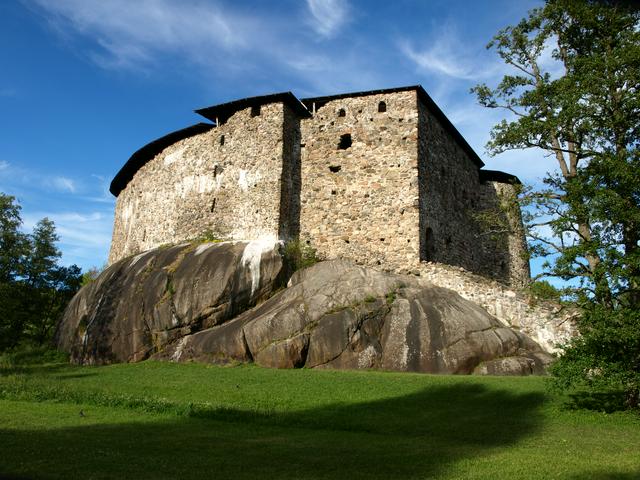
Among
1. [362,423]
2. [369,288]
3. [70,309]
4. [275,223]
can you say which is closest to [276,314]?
[369,288]

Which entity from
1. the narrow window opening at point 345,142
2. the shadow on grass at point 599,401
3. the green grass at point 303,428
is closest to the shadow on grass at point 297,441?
the green grass at point 303,428

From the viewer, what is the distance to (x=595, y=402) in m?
14.1

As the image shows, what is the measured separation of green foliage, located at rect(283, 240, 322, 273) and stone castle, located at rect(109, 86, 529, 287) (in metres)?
0.52

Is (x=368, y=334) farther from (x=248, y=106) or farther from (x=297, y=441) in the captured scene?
(x=248, y=106)

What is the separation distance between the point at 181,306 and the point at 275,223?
19.7ft

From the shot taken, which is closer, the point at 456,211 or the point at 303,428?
the point at 303,428

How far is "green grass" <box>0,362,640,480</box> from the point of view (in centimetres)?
864

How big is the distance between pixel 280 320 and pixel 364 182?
9.18 metres

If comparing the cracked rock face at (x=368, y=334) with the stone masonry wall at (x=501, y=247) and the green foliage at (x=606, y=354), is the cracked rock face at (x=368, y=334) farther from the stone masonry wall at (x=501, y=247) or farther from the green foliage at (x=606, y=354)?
the stone masonry wall at (x=501, y=247)

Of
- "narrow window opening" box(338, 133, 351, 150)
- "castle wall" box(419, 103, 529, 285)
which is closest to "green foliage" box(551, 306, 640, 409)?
"castle wall" box(419, 103, 529, 285)

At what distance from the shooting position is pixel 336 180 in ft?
89.8

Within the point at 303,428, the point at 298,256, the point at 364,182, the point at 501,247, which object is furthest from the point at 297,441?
the point at 501,247

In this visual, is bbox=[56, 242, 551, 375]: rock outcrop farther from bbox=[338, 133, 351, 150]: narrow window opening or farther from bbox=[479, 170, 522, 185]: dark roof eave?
bbox=[479, 170, 522, 185]: dark roof eave

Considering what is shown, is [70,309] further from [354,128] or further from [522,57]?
[522,57]
